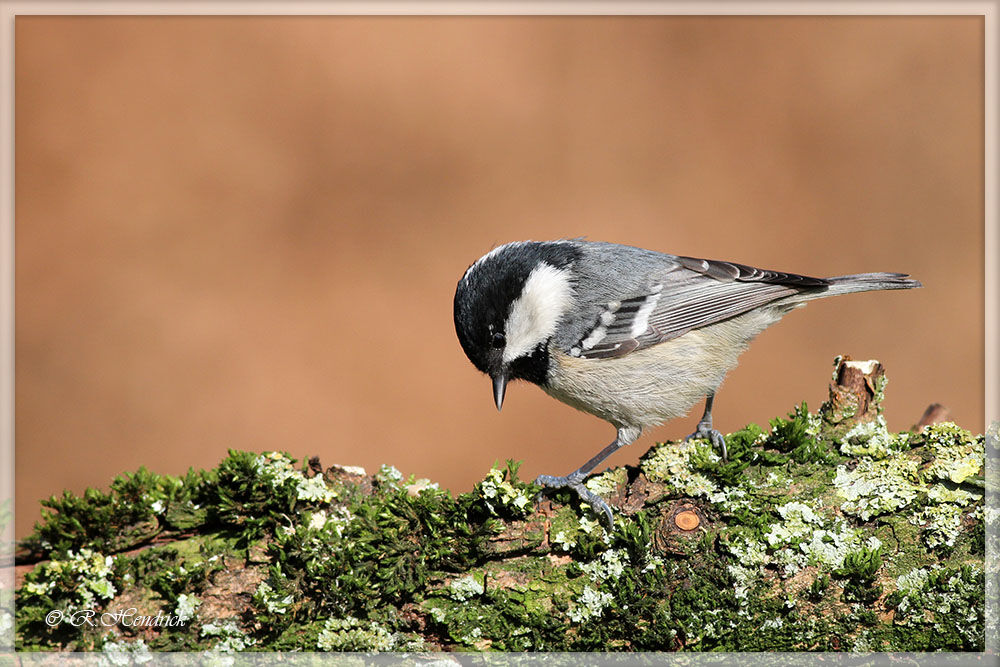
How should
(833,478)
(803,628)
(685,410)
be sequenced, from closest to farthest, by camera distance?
(803,628), (833,478), (685,410)

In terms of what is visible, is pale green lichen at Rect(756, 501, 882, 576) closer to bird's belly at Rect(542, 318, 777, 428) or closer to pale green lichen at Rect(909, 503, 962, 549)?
pale green lichen at Rect(909, 503, 962, 549)

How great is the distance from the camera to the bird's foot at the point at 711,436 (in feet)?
6.36

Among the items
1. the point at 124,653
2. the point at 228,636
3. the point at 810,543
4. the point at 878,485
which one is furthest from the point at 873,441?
the point at 124,653

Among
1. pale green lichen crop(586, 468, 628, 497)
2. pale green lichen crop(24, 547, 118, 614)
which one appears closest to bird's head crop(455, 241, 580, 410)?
pale green lichen crop(586, 468, 628, 497)

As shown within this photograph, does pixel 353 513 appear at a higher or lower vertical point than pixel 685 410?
lower

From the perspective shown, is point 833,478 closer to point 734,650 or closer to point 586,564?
point 734,650

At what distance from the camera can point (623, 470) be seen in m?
1.93

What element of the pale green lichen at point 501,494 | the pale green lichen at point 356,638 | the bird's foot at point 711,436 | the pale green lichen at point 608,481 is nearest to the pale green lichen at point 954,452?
the bird's foot at point 711,436

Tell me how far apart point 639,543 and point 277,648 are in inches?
35.6

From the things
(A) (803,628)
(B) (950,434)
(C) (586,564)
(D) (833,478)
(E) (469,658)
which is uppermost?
(B) (950,434)

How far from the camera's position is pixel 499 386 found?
2.26 meters

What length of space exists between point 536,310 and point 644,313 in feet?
1.17

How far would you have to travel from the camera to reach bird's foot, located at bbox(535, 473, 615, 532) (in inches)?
69.9

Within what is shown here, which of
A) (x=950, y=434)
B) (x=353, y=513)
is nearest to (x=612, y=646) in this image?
(x=353, y=513)
